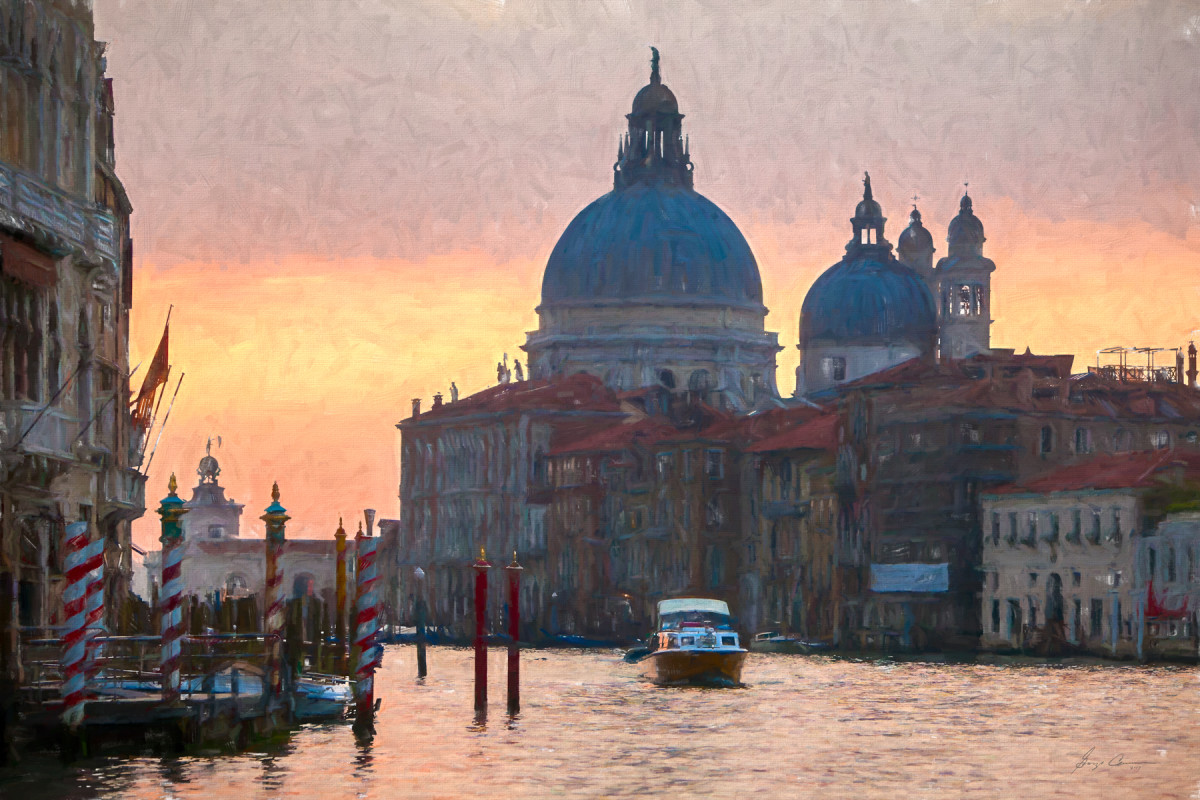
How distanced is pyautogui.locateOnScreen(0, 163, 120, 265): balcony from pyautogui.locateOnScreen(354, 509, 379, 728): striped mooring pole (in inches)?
241

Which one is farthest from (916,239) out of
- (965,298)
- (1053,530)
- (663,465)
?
(1053,530)

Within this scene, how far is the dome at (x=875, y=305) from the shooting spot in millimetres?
140625

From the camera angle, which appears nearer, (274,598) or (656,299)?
(274,598)

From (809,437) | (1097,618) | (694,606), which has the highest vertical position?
(809,437)

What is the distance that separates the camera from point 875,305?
141000mm

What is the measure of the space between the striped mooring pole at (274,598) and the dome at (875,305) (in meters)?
104

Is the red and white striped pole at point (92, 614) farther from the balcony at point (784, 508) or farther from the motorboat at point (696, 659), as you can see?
the balcony at point (784, 508)

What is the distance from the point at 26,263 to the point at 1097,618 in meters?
52.8

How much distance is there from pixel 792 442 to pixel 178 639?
71135 millimetres

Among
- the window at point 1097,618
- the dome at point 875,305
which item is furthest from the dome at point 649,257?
the window at point 1097,618

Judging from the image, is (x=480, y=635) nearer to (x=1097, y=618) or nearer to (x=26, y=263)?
(x=26, y=263)

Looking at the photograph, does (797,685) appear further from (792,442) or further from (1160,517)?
(792,442)

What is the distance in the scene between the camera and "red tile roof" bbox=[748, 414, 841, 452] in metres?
100

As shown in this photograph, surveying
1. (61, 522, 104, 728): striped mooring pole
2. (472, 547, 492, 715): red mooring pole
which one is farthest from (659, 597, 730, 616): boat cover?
(61, 522, 104, 728): striped mooring pole
